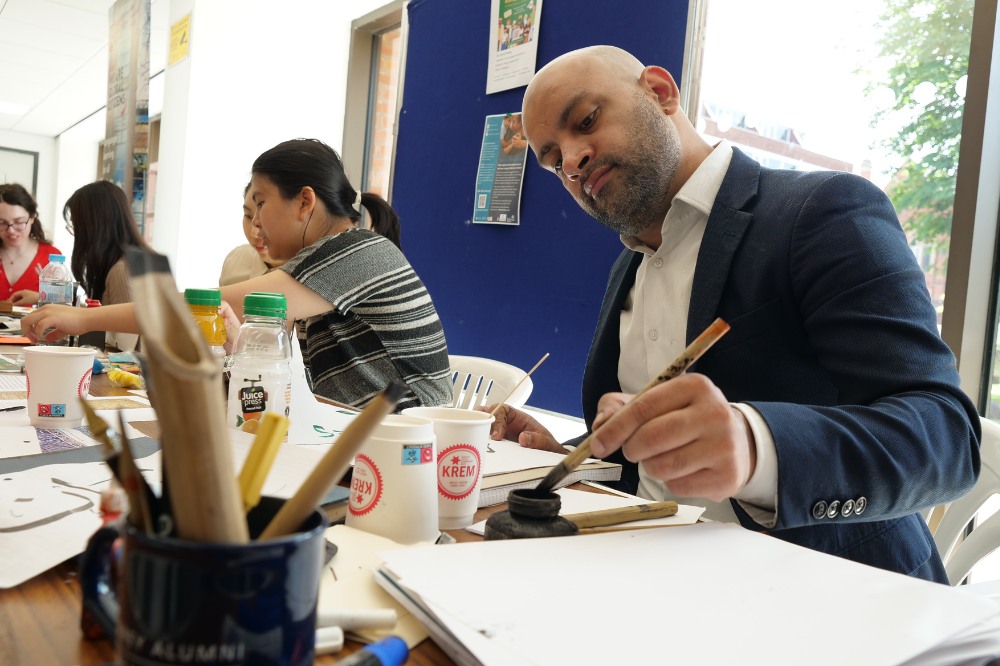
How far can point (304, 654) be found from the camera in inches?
12.3

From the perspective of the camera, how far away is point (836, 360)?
98cm

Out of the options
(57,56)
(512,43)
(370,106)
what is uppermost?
(57,56)

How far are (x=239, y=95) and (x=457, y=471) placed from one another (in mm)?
4311

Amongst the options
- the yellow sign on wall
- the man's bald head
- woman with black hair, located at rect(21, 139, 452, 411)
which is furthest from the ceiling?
the man's bald head

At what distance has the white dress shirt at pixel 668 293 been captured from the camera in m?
1.27

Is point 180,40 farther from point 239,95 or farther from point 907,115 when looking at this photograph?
point 907,115

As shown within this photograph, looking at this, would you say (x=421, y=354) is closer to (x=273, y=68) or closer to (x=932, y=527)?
(x=932, y=527)

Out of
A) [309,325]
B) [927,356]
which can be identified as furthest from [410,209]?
[927,356]

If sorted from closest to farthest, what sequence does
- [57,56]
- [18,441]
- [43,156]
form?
1. [18,441]
2. [57,56]
3. [43,156]

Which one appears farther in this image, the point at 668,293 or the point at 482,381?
the point at 482,381

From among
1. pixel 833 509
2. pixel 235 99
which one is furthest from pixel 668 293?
pixel 235 99

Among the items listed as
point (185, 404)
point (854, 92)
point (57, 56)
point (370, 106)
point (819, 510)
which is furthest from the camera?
point (57, 56)

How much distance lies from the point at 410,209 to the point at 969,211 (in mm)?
2257

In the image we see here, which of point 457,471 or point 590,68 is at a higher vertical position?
point 590,68
